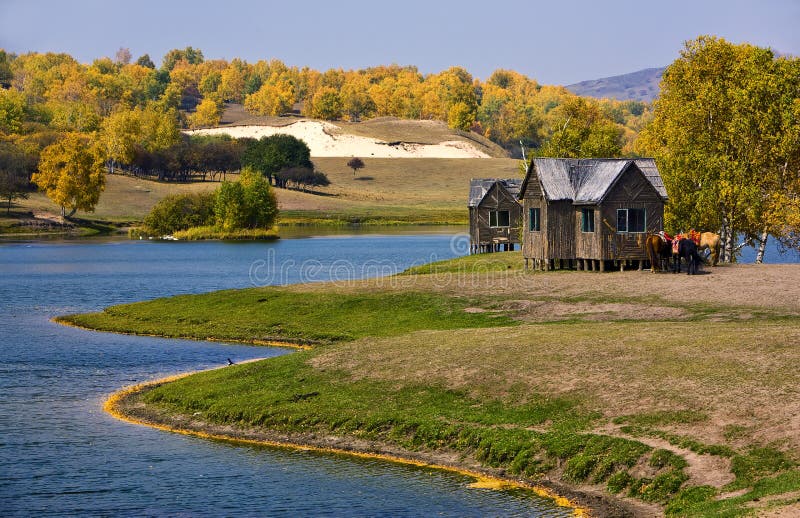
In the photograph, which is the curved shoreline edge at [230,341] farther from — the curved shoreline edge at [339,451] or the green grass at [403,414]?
the green grass at [403,414]

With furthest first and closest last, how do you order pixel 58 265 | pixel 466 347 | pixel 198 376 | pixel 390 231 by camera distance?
pixel 390 231
pixel 58 265
pixel 198 376
pixel 466 347

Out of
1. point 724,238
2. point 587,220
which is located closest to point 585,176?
point 587,220

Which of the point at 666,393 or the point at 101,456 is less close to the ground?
the point at 666,393

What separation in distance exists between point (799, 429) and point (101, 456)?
62.1ft

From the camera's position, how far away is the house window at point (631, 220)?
65375 mm

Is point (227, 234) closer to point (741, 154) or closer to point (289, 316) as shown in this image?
point (741, 154)

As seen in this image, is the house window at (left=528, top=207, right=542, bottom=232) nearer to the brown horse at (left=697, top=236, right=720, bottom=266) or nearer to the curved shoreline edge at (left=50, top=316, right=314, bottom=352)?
the brown horse at (left=697, top=236, right=720, bottom=266)

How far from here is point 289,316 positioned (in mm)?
55844

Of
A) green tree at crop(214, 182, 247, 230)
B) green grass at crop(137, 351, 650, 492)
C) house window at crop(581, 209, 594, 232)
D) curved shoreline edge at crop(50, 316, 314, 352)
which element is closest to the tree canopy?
house window at crop(581, 209, 594, 232)

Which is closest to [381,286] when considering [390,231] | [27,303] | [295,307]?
[295,307]

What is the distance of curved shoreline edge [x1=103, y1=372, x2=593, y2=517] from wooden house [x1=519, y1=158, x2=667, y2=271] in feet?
109

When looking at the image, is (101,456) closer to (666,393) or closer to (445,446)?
(445,446)

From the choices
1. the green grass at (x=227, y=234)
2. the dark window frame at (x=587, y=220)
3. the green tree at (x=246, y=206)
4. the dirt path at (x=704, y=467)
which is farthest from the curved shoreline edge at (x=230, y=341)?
the green grass at (x=227, y=234)

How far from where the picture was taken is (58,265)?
111 metres
